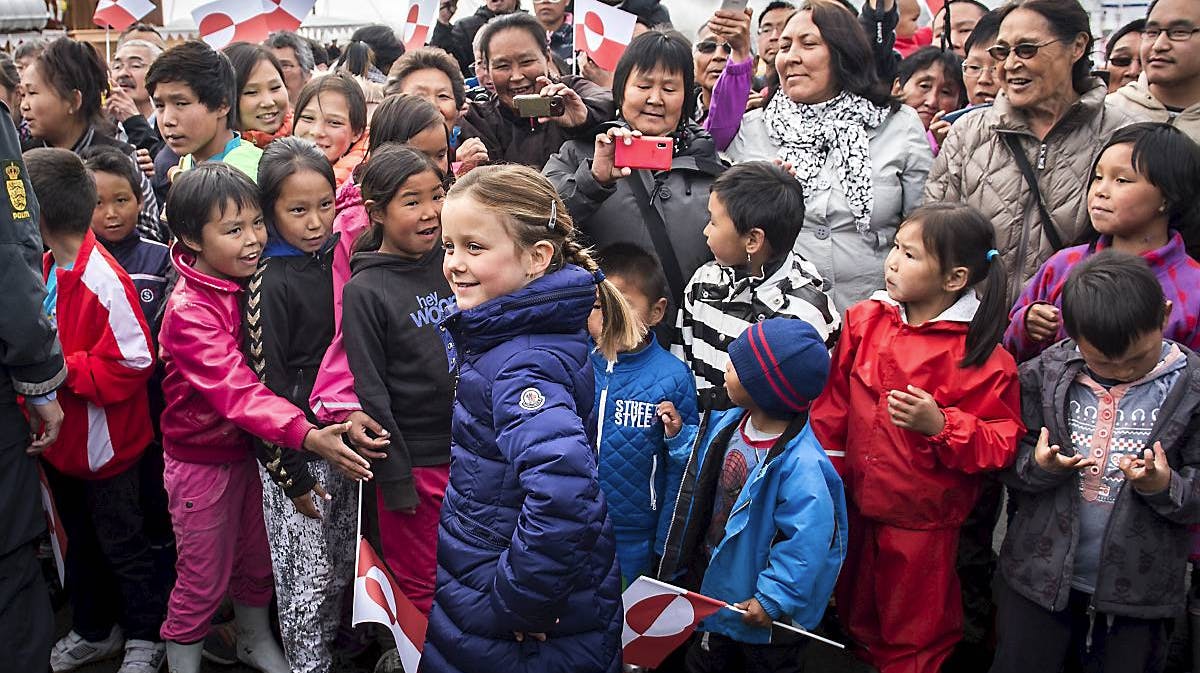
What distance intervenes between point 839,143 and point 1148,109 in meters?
1.26

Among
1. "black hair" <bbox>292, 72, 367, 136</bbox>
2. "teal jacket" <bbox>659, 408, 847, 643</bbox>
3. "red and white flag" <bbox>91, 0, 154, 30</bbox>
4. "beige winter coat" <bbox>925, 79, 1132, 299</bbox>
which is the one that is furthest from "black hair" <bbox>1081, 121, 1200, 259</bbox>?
"red and white flag" <bbox>91, 0, 154, 30</bbox>

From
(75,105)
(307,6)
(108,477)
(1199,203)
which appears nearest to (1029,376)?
(1199,203)

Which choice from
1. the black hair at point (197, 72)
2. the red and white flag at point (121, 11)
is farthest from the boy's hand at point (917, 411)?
the red and white flag at point (121, 11)

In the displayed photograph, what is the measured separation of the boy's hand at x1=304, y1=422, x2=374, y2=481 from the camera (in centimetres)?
296

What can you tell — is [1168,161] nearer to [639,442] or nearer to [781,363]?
[781,363]

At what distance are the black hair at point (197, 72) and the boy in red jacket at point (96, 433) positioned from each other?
0.62 metres

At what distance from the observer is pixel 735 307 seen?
328 cm

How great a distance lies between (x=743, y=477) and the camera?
2.98 meters

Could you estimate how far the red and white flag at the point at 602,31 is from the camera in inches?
193

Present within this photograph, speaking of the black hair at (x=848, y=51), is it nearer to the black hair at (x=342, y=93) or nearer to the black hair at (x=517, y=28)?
the black hair at (x=517, y=28)

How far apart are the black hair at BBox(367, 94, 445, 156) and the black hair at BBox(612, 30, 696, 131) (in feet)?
2.37

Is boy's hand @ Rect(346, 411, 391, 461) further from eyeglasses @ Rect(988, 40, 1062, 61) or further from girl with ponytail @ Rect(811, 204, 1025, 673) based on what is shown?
eyeglasses @ Rect(988, 40, 1062, 61)

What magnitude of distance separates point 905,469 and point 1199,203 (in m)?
1.29

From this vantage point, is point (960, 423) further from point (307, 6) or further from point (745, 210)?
point (307, 6)
